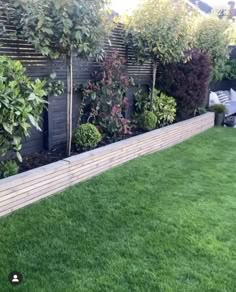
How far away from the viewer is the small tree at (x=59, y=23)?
356 centimetres

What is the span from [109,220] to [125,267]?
0.70 metres

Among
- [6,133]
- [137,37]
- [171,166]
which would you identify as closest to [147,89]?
[137,37]

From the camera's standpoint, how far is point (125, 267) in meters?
2.37

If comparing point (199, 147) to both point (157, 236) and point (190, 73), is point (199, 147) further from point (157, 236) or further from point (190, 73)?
point (157, 236)

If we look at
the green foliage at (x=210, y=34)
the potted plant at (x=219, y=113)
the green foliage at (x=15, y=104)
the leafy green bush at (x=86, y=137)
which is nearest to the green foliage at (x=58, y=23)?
the green foliage at (x=15, y=104)

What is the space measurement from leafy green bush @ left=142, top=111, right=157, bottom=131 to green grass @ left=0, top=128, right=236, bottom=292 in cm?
167

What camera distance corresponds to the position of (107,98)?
5090 mm

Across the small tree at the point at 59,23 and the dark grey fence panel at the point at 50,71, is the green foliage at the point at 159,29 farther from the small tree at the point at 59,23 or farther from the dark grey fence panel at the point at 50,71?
the small tree at the point at 59,23

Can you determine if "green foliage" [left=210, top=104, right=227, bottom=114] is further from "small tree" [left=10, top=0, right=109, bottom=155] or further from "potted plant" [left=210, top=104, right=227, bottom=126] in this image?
"small tree" [left=10, top=0, right=109, bottom=155]

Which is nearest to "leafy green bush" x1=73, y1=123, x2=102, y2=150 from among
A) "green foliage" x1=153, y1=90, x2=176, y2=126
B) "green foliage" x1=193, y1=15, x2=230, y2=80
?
"green foliage" x1=153, y1=90, x2=176, y2=126

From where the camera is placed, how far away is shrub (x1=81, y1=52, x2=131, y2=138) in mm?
5062

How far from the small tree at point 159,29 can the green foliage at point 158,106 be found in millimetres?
785

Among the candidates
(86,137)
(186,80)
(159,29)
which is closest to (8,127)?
(86,137)

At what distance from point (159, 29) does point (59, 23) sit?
84.3 inches
